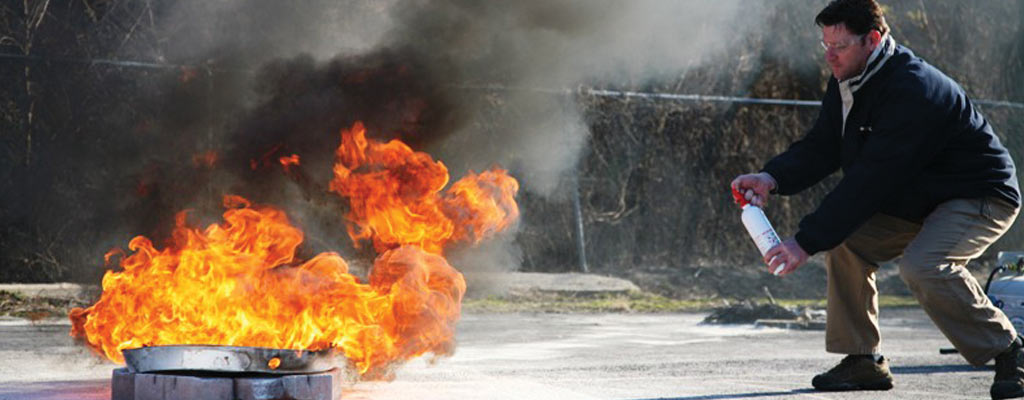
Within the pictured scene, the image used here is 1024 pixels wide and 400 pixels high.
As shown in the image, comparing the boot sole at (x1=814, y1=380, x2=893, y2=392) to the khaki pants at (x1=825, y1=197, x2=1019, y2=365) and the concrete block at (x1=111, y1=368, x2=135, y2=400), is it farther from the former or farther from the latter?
the concrete block at (x1=111, y1=368, x2=135, y2=400)

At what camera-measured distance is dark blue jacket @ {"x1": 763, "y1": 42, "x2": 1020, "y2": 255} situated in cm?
494

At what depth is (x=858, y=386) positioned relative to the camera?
5465 mm

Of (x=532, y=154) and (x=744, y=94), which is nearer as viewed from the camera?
(x=532, y=154)

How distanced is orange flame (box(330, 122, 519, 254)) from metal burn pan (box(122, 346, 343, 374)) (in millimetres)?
1345

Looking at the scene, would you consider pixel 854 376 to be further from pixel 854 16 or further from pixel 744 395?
pixel 854 16

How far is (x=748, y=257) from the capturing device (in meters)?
13.5

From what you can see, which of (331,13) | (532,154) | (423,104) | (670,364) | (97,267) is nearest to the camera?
(670,364)

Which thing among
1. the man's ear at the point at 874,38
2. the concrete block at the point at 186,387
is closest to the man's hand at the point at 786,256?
the man's ear at the point at 874,38

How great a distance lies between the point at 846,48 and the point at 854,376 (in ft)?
4.74

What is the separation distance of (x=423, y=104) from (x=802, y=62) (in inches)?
296

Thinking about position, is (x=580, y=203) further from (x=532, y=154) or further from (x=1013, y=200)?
(x=1013, y=200)

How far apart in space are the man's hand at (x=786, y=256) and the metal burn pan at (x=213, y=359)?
181 centimetres

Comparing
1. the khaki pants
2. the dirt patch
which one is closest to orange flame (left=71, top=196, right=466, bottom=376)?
the khaki pants

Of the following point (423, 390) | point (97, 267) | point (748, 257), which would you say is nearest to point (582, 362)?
point (423, 390)
